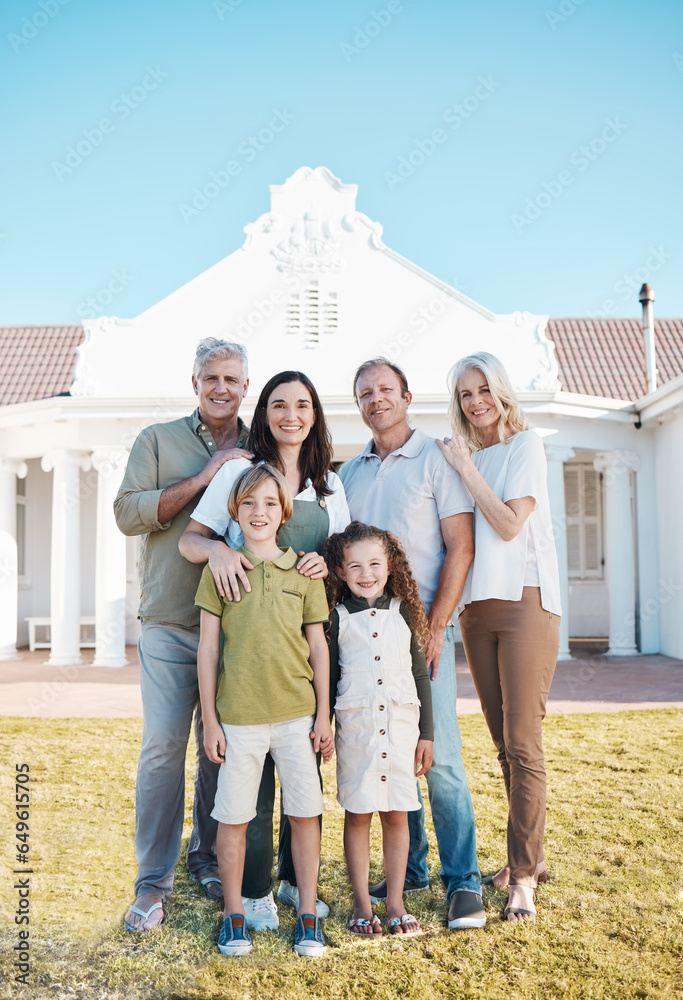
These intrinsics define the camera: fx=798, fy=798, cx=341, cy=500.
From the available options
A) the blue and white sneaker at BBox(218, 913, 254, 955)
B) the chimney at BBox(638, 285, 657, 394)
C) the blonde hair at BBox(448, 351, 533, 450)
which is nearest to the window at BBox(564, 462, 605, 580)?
the chimney at BBox(638, 285, 657, 394)

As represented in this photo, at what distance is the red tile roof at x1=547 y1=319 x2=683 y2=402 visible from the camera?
14188 mm

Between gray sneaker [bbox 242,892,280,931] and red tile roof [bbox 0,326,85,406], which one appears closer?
gray sneaker [bbox 242,892,280,931]

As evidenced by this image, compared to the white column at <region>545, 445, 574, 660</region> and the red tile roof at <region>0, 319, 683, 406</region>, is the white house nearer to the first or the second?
the white column at <region>545, 445, 574, 660</region>

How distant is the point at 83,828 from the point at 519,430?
3116 mm

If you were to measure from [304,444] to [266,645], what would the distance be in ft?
2.65

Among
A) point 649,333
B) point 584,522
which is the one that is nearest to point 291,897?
point 584,522

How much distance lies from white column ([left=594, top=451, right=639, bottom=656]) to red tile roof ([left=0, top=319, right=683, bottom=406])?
9.21ft

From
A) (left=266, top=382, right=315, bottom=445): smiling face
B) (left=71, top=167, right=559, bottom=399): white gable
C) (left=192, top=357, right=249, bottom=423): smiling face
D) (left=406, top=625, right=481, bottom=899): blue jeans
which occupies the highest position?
(left=71, top=167, right=559, bottom=399): white gable

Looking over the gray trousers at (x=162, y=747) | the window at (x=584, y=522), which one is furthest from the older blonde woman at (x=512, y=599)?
the window at (x=584, y=522)

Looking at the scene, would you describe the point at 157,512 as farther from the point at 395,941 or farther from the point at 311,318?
the point at 311,318

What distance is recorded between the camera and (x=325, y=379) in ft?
36.3

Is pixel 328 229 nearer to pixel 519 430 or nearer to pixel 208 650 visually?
pixel 519 430

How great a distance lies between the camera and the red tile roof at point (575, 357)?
14172 millimetres

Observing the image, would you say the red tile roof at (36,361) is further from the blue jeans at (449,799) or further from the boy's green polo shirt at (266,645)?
the blue jeans at (449,799)
